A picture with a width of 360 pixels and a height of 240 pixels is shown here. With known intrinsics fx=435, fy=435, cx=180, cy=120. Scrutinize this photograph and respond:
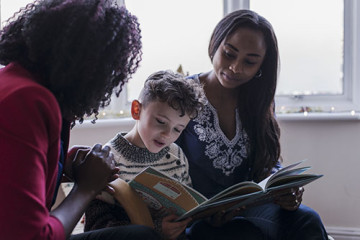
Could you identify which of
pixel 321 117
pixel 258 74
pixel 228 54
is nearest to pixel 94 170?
pixel 228 54

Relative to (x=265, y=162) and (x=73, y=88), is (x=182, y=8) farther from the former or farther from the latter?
(x=73, y=88)

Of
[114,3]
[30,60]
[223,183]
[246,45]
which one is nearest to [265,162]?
[223,183]

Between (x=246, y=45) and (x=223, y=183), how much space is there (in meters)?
0.53

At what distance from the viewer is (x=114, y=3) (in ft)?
3.32

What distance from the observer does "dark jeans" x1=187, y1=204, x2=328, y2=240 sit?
1.42 metres

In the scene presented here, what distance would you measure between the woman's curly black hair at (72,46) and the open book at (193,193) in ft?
0.89

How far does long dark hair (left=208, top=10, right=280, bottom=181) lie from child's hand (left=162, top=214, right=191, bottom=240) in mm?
497

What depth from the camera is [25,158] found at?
0.77 meters

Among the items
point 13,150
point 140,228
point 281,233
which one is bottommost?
point 281,233

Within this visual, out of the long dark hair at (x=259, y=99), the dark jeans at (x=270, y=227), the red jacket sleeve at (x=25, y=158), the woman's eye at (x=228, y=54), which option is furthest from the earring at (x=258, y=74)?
the red jacket sleeve at (x=25, y=158)

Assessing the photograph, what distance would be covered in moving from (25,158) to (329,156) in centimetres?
187

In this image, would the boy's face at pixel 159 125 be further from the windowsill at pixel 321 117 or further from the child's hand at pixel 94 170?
the windowsill at pixel 321 117

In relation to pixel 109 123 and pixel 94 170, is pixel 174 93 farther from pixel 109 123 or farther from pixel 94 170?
pixel 109 123

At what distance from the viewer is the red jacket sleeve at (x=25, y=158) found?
76 centimetres
